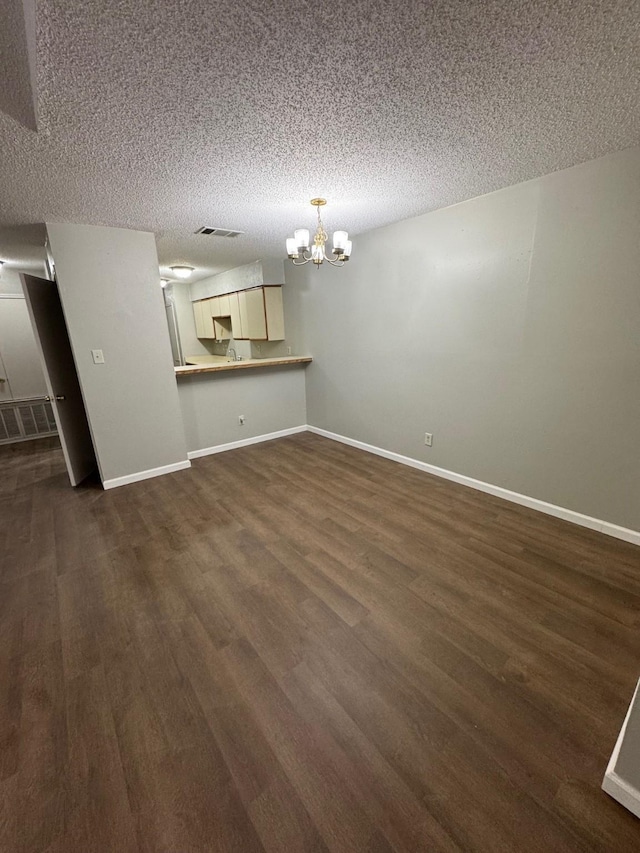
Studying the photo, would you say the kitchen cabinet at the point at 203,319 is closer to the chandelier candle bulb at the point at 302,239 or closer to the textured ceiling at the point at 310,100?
the textured ceiling at the point at 310,100

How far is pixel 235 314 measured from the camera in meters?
5.25

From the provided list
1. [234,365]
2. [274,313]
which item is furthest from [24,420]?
[274,313]

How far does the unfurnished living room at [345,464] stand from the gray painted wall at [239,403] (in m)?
0.11

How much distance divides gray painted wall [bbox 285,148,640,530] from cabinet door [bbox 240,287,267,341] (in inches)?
54.7

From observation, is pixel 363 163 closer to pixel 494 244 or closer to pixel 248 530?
pixel 494 244

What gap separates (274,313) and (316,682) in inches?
175

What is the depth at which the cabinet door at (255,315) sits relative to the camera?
15.6ft

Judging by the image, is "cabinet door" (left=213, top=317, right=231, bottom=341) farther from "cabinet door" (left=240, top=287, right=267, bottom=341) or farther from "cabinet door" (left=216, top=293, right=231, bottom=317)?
"cabinet door" (left=240, top=287, right=267, bottom=341)

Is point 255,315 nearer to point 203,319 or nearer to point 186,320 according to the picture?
point 203,319

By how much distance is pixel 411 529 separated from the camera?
244 centimetres

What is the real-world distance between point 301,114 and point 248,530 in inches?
97.0

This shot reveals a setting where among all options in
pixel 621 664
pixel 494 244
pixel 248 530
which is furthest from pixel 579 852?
pixel 494 244

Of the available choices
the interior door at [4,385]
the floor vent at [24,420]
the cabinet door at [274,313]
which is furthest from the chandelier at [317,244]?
the interior door at [4,385]

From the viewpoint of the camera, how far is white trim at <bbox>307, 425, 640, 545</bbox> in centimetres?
224
